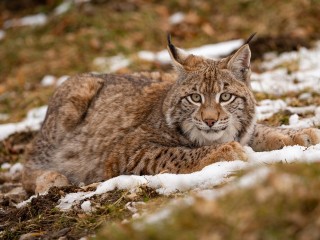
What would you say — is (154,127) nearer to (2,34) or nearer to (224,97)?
(224,97)

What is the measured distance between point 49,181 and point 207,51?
5.40 meters

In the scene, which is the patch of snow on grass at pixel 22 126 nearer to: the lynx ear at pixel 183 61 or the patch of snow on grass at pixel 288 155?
the lynx ear at pixel 183 61

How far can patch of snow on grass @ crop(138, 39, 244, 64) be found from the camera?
422 inches

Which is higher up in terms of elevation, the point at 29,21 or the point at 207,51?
the point at 207,51

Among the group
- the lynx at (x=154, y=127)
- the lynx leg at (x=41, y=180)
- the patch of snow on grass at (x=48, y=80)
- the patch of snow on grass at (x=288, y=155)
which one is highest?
the patch of snow on grass at (x=288, y=155)

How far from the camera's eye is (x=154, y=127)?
584cm

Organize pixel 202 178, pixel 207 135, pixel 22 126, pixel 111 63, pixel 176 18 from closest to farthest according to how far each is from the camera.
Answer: pixel 202 178 < pixel 207 135 < pixel 22 126 < pixel 111 63 < pixel 176 18

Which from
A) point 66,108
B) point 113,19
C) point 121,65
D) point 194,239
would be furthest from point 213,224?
point 113,19

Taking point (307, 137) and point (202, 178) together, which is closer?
point (202, 178)

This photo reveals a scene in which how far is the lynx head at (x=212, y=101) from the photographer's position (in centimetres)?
537

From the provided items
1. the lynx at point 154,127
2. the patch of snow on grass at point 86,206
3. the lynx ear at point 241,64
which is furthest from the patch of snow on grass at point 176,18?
the patch of snow on grass at point 86,206

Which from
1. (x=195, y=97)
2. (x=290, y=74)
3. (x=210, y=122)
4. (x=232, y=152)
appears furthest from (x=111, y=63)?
(x=232, y=152)

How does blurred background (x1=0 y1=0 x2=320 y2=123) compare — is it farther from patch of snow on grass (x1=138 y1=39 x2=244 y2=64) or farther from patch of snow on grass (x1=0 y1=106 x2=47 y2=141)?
patch of snow on grass (x1=0 y1=106 x2=47 y2=141)

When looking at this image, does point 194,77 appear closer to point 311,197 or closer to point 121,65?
point 311,197
